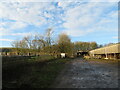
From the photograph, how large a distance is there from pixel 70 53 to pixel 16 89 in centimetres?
4335

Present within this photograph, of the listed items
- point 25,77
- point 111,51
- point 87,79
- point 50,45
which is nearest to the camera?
point 25,77

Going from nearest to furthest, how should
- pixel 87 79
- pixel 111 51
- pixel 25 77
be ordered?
1. pixel 25 77
2. pixel 87 79
3. pixel 111 51

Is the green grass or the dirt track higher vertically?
the green grass

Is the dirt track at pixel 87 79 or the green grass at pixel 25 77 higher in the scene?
the green grass at pixel 25 77

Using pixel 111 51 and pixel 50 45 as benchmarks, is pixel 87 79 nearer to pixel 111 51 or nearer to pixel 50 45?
pixel 111 51

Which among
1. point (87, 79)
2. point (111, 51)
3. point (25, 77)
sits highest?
point (111, 51)

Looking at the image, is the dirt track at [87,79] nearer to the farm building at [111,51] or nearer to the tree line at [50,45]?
the farm building at [111,51]

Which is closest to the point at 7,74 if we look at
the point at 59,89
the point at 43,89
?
the point at 43,89

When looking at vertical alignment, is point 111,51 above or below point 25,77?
above

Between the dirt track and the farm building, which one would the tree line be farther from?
the dirt track

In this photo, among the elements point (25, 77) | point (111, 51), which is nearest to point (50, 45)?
point (111, 51)

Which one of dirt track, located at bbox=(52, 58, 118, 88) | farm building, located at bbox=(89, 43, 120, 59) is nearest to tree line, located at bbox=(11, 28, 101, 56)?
farm building, located at bbox=(89, 43, 120, 59)

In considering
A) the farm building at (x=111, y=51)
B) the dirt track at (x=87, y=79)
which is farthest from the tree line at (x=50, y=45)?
the dirt track at (x=87, y=79)

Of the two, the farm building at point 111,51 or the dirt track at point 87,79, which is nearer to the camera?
the dirt track at point 87,79
